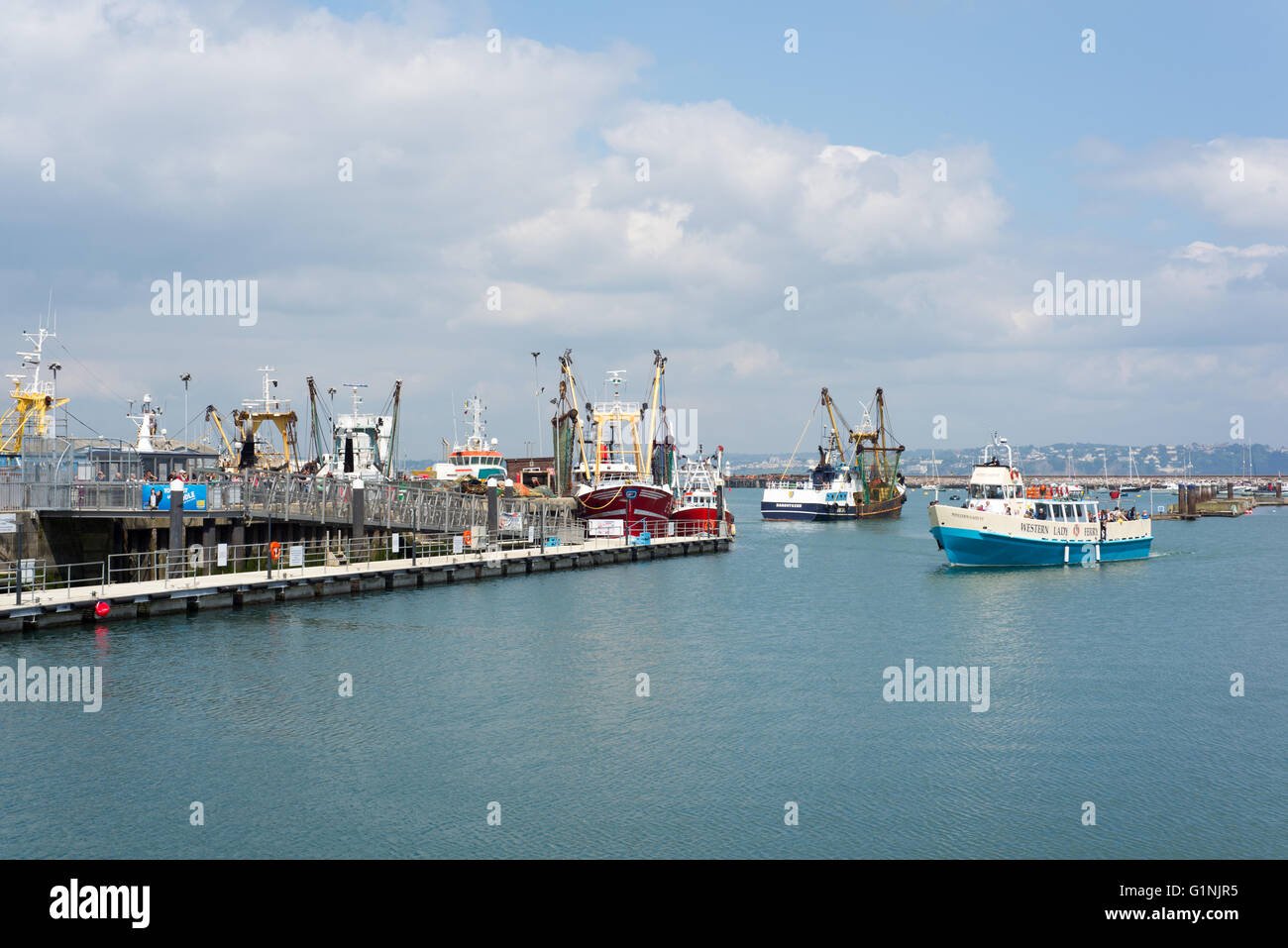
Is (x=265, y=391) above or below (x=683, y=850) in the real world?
above

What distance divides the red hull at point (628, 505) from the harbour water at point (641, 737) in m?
34.7

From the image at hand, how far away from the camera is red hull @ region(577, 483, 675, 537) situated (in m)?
86.2

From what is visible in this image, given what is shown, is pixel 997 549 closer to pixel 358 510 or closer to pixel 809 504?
pixel 358 510

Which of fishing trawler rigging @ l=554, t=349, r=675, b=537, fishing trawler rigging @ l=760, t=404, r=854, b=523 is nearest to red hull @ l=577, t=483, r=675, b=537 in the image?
fishing trawler rigging @ l=554, t=349, r=675, b=537

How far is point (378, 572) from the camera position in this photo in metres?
53.0

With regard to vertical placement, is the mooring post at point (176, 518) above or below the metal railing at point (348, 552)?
above

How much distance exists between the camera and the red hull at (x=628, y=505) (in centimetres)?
8619

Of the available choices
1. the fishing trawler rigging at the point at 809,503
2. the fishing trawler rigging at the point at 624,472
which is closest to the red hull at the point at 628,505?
the fishing trawler rigging at the point at 624,472

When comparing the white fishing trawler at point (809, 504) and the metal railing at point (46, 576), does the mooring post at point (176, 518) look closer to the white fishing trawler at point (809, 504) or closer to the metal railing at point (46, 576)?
the metal railing at point (46, 576)
